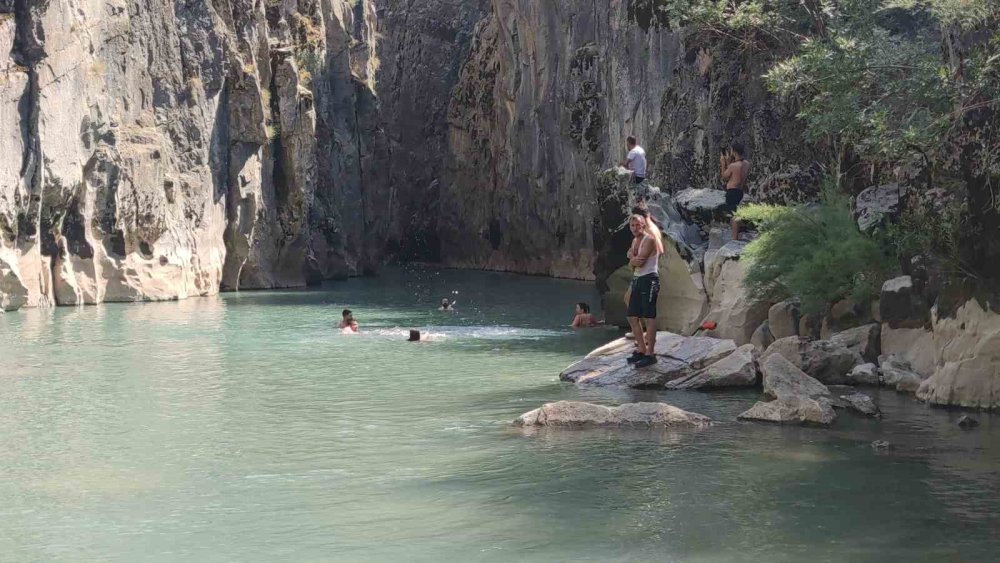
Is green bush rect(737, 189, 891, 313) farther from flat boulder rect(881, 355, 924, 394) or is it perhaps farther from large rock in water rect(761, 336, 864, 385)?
flat boulder rect(881, 355, 924, 394)

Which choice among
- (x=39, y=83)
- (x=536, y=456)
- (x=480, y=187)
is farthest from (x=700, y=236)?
(x=480, y=187)

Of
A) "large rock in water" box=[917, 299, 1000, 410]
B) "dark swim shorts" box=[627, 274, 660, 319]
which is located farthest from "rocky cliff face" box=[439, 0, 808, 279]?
"large rock in water" box=[917, 299, 1000, 410]

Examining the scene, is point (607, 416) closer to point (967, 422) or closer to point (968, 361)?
point (967, 422)

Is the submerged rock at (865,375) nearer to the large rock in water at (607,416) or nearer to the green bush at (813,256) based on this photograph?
the green bush at (813,256)

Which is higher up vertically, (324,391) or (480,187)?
(480,187)

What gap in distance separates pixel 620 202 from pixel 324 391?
1210cm

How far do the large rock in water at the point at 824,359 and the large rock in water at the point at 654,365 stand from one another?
0.77 metres

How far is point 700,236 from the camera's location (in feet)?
77.3

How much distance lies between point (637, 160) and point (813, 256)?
776 cm

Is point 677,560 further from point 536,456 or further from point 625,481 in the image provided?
point 536,456

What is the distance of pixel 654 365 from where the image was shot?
53.6ft

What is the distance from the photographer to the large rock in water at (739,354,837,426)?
12844mm

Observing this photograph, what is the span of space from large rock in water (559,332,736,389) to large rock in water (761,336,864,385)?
767 mm

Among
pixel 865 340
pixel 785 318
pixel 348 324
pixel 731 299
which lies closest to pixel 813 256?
pixel 785 318
